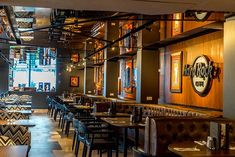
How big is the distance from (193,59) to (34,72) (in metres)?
17.6

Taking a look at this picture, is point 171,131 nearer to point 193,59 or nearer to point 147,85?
point 193,59

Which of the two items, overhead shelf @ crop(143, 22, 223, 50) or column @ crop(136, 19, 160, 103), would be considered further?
column @ crop(136, 19, 160, 103)

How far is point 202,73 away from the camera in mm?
7633

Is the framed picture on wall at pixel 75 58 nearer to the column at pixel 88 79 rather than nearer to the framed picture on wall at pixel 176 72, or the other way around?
the column at pixel 88 79

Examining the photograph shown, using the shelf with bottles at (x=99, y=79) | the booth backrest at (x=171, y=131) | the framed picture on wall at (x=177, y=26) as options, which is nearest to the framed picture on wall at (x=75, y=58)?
the shelf with bottles at (x=99, y=79)

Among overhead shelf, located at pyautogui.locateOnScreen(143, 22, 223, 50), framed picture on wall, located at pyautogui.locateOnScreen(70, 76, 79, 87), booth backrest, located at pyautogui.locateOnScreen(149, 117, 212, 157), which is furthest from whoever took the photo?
framed picture on wall, located at pyautogui.locateOnScreen(70, 76, 79, 87)

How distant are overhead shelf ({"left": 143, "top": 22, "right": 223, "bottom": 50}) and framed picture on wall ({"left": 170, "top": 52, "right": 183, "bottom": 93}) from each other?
0.37 meters

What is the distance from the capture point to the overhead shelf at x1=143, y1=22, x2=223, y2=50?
668cm

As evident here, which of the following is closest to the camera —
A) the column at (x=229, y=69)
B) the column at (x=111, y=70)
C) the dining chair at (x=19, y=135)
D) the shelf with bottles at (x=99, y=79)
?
the dining chair at (x=19, y=135)

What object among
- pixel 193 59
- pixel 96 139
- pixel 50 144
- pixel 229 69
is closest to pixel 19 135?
pixel 96 139

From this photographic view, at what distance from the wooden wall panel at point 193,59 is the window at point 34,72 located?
1491 centimetres

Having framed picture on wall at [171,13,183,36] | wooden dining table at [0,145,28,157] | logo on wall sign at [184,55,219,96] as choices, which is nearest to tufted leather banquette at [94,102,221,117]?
logo on wall sign at [184,55,219,96]

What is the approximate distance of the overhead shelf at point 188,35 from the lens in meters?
6.68

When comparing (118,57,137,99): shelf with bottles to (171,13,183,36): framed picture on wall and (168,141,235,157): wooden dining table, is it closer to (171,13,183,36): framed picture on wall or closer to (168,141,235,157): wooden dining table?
(171,13,183,36): framed picture on wall
